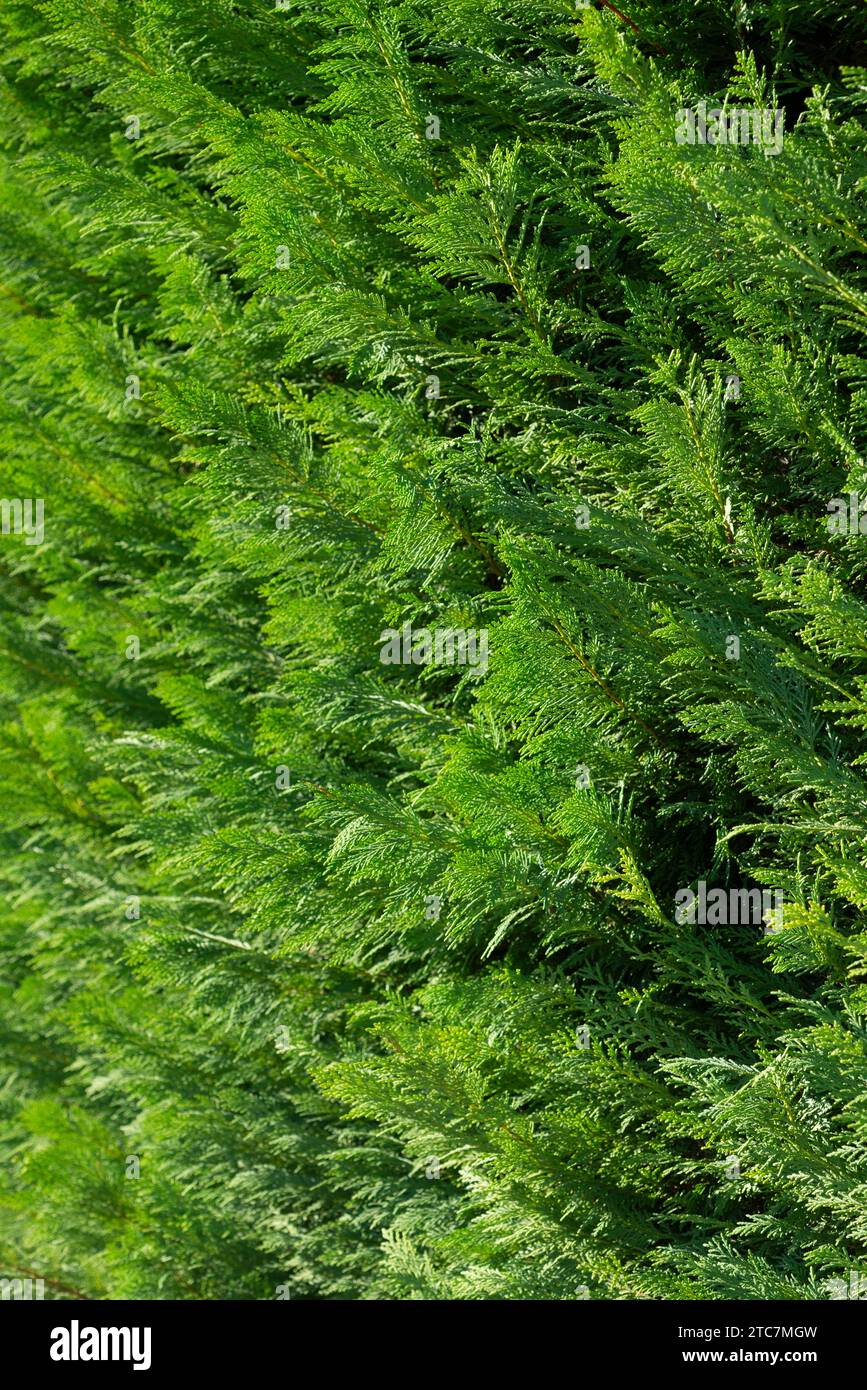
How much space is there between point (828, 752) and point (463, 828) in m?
0.96

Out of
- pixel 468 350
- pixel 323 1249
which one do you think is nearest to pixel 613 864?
pixel 468 350

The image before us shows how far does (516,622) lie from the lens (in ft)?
9.11

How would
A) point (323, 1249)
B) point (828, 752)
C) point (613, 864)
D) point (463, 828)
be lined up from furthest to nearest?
point (323, 1249) → point (463, 828) → point (613, 864) → point (828, 752)

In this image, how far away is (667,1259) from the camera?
292 cm

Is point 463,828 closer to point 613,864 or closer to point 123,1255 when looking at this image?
point 613,864

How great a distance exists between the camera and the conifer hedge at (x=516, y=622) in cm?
261

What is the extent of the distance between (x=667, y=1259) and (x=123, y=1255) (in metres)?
2.92

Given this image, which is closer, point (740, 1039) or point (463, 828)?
point (740, 1039)

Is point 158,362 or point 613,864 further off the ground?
point 158,362

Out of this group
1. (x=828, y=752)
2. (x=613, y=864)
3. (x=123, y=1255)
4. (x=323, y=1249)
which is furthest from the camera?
(x=123, y=1255)

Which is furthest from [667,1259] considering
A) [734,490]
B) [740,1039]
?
[734,490]

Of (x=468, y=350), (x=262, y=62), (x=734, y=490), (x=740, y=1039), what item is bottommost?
(x=740, y=1039)

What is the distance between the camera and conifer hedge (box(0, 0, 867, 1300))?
2605 millimetres
